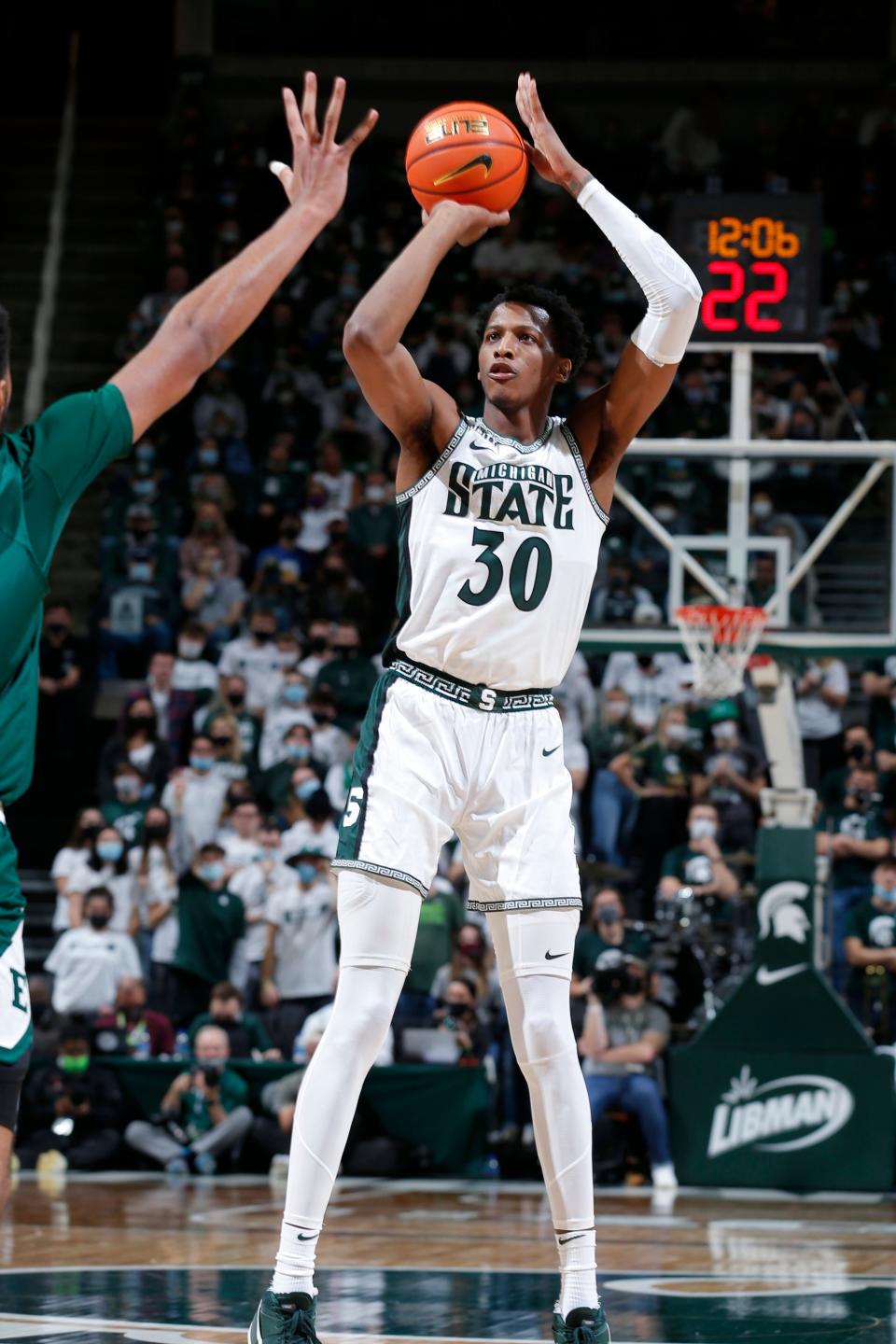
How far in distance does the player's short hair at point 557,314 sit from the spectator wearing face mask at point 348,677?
→ 9900 mm

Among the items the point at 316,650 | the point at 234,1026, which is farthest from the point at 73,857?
the point at 316,650

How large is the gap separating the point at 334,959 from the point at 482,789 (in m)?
8.11

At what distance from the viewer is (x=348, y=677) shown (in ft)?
52.4

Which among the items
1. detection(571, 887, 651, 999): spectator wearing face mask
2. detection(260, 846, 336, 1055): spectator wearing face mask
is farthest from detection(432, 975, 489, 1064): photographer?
detection(260, 846, 336, 1055): spectator wearing face mask

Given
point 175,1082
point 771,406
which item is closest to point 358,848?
point 175,1082

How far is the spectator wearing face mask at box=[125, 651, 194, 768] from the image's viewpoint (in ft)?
51.5

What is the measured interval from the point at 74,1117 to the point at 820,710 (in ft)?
21.4

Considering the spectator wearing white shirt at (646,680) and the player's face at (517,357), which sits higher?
the spectator wearing white shirt at (646,680)

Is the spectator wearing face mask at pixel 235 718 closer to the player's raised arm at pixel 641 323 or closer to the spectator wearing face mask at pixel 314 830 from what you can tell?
the spectator wearing face mask at pixel 314 830

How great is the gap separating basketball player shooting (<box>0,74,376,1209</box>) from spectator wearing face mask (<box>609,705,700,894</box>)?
10.4 meters

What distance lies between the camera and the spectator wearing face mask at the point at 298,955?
43.0ft

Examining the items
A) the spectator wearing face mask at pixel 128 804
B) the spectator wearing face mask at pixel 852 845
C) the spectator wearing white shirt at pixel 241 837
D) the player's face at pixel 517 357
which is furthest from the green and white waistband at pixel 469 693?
the spectator wearing face mask at pixel 128 804

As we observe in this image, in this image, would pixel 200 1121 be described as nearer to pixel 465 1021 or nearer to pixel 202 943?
pixel 202 943

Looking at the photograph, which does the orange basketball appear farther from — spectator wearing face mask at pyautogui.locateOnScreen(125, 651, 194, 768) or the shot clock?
spectator wearing face mask at pyautogui.locateOnScreen(125, 651, 194, 768)
